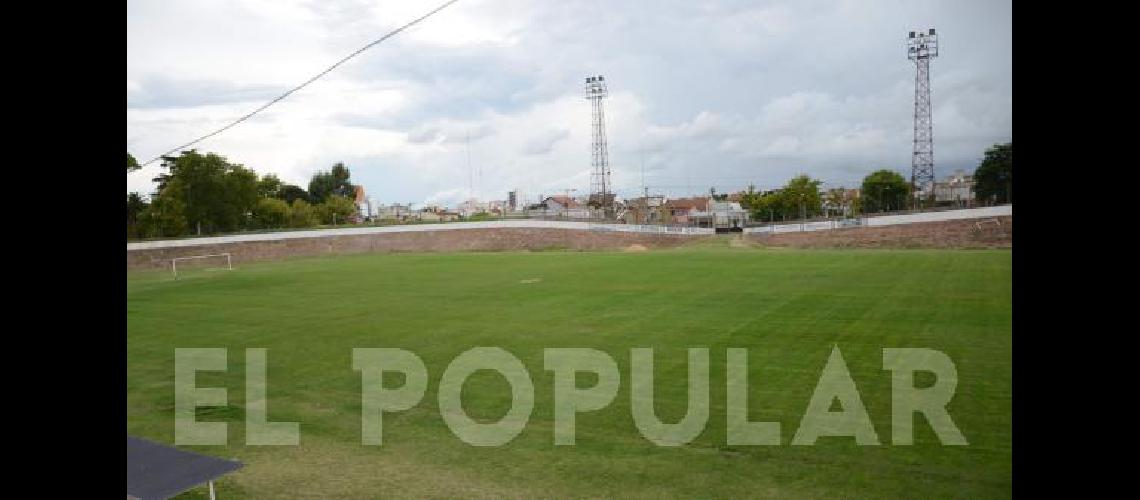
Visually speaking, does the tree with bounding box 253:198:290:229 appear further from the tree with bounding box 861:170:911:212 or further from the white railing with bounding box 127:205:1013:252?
the tree with bounding box 861:170:911:212

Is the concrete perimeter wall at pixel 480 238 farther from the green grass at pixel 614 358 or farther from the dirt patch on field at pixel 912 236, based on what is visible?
the green grass at pixel 614 358

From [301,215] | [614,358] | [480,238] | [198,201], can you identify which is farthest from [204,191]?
[614,358]

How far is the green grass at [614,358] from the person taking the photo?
6.38m

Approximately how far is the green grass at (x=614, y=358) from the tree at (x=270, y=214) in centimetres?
3848

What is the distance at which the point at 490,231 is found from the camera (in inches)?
1891

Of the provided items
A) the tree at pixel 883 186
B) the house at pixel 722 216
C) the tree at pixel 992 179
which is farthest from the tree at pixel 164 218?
the tree at pixel 883 186

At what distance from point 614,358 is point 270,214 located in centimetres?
6082

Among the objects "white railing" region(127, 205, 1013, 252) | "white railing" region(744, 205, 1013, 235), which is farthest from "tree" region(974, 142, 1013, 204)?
"white railing" region(127, 205, 1013, 252)

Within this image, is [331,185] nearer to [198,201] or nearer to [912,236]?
[198,201]

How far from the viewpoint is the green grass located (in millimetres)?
6379

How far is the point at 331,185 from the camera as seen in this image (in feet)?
316
